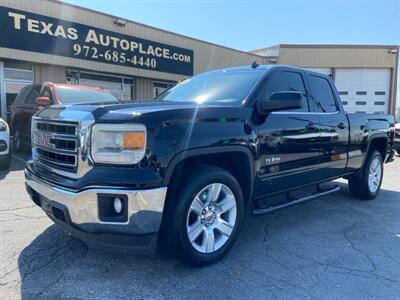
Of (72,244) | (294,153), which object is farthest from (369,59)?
(72,244)

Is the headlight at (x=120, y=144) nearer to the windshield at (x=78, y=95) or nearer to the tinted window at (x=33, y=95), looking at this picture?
the windshield at (x=78, y=95)

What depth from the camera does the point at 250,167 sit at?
339 cm

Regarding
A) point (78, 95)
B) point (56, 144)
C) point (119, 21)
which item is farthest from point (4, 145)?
point (119, 21)

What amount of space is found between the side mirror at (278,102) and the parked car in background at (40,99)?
4567mm

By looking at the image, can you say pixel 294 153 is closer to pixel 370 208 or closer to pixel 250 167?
pixel 250 167

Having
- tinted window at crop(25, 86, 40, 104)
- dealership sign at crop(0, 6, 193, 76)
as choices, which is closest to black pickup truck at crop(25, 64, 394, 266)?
tinted window at crop(25, 86, 40, 104)

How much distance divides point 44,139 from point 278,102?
226 centimetres

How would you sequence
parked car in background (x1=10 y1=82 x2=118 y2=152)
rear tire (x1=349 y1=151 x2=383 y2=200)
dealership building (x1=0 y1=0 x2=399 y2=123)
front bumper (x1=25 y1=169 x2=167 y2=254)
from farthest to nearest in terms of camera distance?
dealership building (x1=0 y1=0 x2=399 y2=123) < parked car in background (x1=10 y1=82 x2=118 y2=152) < rear tire (x1=349 y1=151 x2=383 y2=200) < front bumper (x1=25 y1=169 x2=167 y2=254)

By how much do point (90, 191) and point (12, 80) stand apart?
38.2 feet

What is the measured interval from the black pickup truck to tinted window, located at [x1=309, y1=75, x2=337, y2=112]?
184mm

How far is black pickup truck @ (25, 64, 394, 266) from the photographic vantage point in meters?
2.60

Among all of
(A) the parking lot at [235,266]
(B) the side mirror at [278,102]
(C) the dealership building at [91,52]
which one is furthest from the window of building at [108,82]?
(B) the side mirror at [278,102]

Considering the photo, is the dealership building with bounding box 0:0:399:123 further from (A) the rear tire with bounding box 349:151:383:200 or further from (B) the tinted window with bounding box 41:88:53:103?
(A) the rear tire with bounding box 349:151:383:200

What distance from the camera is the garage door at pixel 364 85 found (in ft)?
81.8
